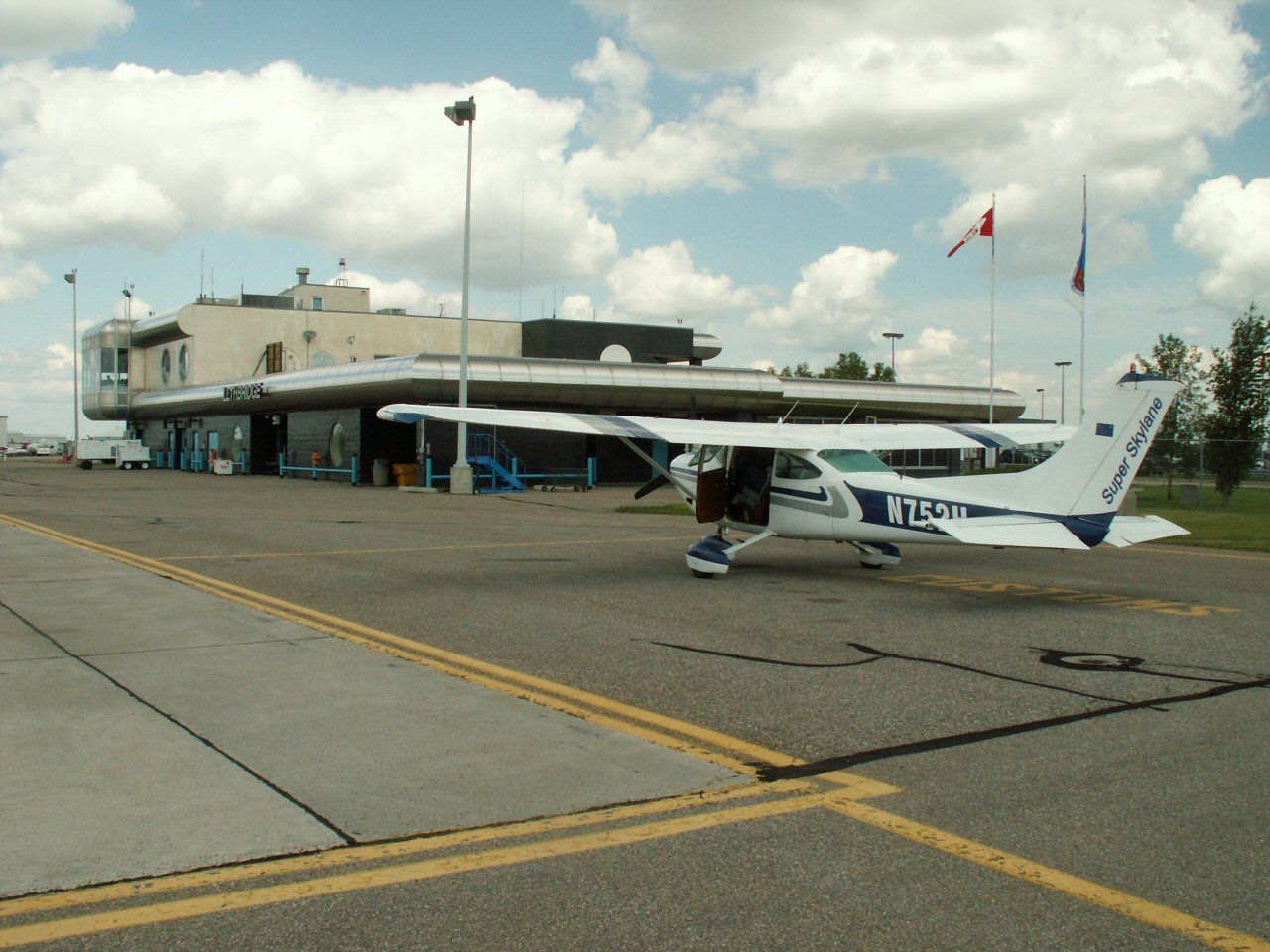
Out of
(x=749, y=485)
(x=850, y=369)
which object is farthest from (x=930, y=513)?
(x=850, y=369)

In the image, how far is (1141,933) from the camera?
12.8 feet

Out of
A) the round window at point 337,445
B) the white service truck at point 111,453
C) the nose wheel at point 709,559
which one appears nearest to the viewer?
the nose wheel at point 709,559

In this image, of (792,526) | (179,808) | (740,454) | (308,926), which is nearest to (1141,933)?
(308,926)

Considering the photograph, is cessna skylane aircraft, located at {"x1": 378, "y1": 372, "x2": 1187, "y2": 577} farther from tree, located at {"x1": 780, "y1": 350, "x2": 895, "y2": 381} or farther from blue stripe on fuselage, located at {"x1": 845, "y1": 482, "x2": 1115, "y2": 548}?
tree, located at {"x1": 780, "y1": 350, "x2": 895, "y2": 381}

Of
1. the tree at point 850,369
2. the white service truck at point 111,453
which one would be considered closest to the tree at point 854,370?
the tree at point 850,369

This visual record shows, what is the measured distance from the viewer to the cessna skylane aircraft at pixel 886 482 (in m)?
11.8

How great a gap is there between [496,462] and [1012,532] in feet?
102

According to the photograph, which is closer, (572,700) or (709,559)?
(572,700)

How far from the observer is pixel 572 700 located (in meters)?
7.31

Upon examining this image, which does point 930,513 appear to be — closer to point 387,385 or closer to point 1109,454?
point 1109,454

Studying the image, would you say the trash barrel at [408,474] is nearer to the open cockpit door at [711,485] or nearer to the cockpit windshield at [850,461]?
the open cockpit door at [711,485]

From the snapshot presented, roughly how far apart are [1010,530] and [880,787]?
6.62 metres

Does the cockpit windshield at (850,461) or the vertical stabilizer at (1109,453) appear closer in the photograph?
the vertical stabilizer at (1109,453)

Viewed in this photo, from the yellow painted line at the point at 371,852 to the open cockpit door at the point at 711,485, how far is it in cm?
989
